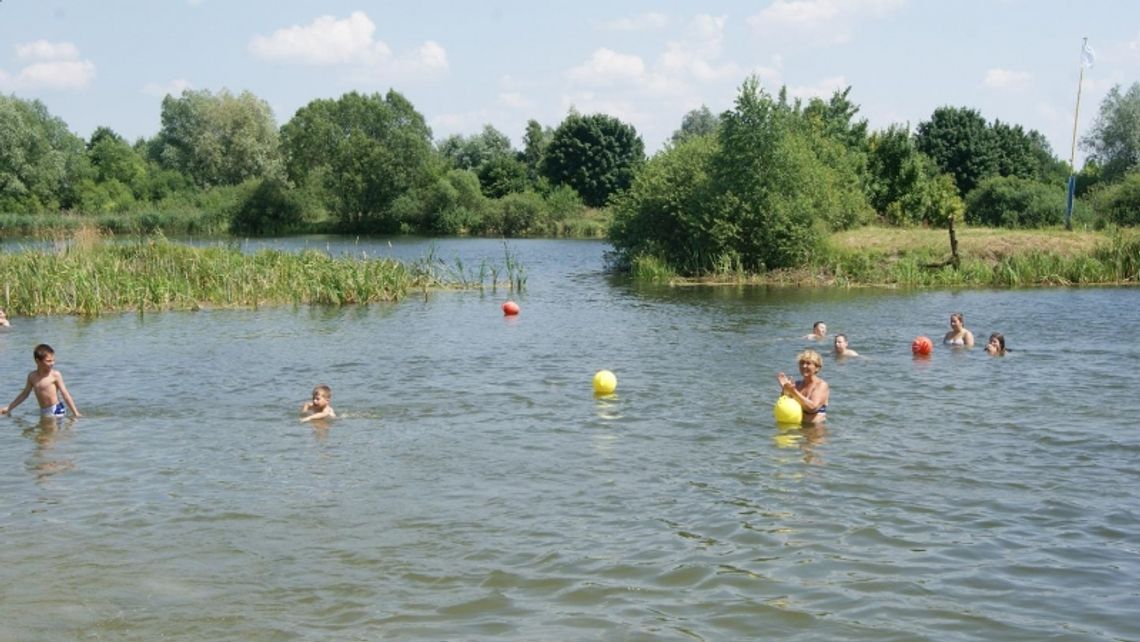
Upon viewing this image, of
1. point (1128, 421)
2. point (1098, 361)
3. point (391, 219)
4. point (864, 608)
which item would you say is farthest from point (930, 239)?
point (391, 219)

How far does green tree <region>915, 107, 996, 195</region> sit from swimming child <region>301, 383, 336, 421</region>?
211 ft

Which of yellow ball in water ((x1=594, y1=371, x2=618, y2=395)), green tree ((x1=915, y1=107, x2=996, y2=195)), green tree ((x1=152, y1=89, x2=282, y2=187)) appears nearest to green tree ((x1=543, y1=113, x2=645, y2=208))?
green tree ((x1=152, y1=89, x2=282, y2=187))

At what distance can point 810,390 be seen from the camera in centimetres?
1656

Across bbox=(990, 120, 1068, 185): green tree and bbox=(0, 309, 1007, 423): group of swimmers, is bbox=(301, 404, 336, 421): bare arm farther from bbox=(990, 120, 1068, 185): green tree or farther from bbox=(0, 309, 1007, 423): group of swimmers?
bbox=(990, 120, 1068, 185): green tree

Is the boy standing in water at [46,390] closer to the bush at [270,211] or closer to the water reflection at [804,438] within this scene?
the water reflection at [804,438]

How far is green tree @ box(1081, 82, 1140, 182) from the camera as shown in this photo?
74.4 metres

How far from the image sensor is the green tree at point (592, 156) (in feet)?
334

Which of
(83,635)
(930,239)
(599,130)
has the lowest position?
(83,635)

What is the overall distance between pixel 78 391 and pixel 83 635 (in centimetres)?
1241

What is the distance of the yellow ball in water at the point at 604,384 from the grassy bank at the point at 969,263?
2477cm

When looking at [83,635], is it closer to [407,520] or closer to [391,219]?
[407,520]

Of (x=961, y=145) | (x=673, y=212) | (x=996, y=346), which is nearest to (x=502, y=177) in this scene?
(x=961, y=145)

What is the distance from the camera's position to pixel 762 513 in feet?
39.1

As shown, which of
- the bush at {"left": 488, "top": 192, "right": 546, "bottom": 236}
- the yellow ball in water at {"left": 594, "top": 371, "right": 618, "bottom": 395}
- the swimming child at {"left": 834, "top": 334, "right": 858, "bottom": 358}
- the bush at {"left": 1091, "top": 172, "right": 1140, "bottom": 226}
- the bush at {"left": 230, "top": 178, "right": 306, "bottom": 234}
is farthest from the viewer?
the bush at {"left": 488, "top": 192, "right": 546, "bottom": 236}
